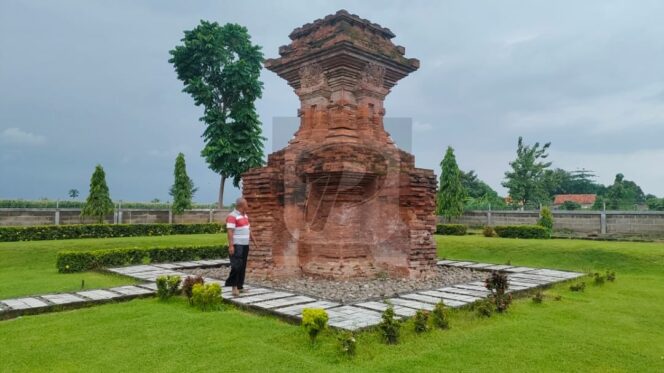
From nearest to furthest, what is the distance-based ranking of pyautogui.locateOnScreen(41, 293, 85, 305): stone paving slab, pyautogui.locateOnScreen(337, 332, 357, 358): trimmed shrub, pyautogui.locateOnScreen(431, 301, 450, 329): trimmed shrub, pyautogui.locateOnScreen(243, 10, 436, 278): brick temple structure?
pyautogui.locateOnScreen(337, 332, 357, 358): trimmed shrub → pyautogui.locateOnScreen(431, 301, 450, 329): trimmed shrub → pyautogui.locateOnScreen(41, 293, 85, 305): stone paving slab → pyautogui.locateOnScreen(243, 10, 436, 278): brick temple structure

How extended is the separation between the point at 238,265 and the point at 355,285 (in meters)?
2.10

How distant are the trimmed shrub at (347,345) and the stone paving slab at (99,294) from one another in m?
3.89

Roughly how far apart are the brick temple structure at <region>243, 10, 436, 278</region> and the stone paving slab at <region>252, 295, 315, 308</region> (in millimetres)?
1705

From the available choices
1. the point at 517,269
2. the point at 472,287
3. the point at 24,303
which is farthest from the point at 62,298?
the point at 517,269

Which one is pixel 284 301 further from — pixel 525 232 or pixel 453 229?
pixel 453 229

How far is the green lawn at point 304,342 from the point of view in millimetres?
3912

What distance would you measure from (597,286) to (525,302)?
2.53 metres

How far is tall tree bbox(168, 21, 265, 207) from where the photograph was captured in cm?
2538

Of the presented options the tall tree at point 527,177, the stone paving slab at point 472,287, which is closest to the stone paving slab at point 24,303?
the stone paving slab at point 472,287

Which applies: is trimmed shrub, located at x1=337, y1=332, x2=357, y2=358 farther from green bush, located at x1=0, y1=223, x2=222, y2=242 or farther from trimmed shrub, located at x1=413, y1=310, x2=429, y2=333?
green bush, located at x1=0, y1=223, x2=222, y2=242

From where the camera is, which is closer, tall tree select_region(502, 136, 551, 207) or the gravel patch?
the gravel patch

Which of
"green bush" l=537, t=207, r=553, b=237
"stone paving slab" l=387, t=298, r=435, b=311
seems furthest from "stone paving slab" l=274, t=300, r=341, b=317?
"green bush" l=537, t=207, r=553, b=237

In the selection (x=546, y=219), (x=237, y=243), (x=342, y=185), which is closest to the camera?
(x=237, y=243)

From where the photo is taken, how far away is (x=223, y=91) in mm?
26406
